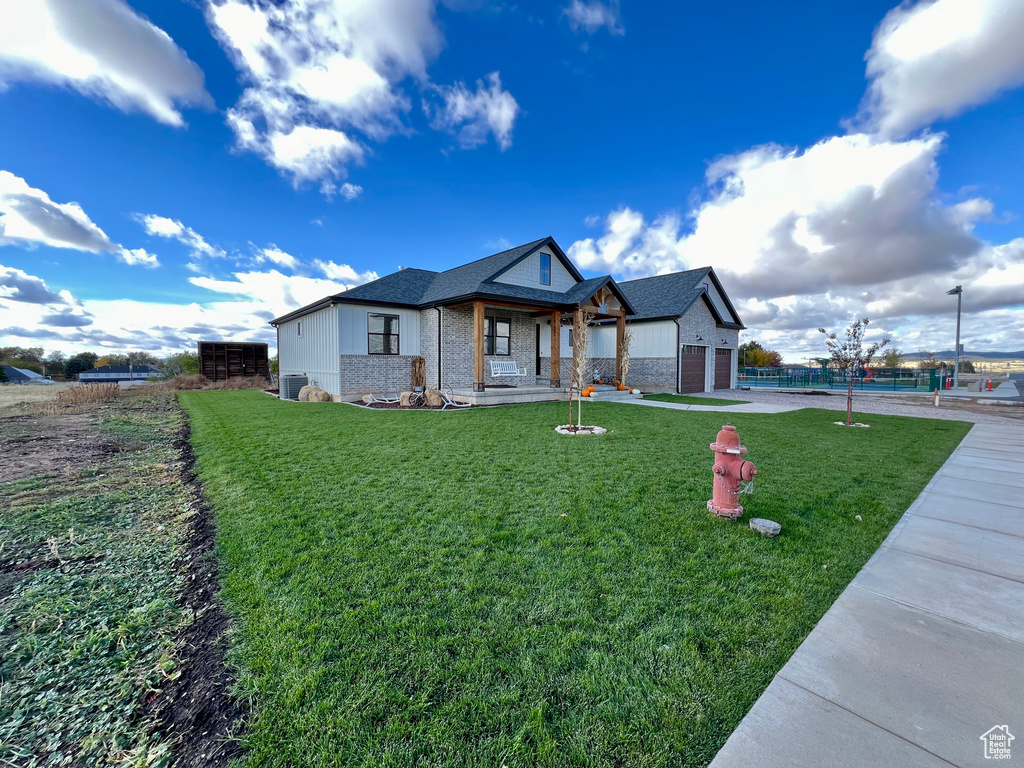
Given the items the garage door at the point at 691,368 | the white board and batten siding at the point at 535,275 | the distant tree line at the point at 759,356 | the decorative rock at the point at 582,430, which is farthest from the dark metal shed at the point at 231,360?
the distant tree line at the point at 759,356

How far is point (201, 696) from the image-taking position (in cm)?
182

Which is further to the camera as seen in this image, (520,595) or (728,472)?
(728,472)

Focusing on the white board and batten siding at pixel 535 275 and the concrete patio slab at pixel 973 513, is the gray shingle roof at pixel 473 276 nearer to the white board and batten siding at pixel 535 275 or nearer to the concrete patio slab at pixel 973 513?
the white board and batten siding at pixel 535 275

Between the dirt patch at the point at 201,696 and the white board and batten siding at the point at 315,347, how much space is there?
39.9 ft

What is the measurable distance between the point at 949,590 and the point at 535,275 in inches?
572

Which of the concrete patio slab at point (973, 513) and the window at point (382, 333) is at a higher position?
the window at point (382, 333)

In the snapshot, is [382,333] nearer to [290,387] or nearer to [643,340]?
[290,387]

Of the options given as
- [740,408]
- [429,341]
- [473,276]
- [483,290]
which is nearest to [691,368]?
[740,408]

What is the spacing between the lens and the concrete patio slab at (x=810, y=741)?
4.83 ft

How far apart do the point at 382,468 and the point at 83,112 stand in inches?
551

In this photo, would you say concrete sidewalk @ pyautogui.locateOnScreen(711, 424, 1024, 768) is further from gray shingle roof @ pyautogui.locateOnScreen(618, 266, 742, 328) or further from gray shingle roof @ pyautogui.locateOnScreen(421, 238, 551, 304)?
gray shingle roof @ pyautogui.locateOnScreen(618, 266, 742, 328)

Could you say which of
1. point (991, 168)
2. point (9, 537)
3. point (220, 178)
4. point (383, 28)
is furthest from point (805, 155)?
point (220, 178)

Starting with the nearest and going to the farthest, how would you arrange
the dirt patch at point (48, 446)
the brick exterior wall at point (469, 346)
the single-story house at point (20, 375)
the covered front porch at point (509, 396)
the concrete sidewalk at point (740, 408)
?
the dirt patch at point (48, 446) → the concrete sidewalk at point (740, 408) → the covered front porch at point (509, 396) → the brick exterior wall at point (469, 346) → the single-story house at point (20, 375)

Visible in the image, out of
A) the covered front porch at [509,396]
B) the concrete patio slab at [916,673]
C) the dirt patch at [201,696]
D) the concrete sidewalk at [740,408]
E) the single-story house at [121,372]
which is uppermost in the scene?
the single-story house at [121,372]
